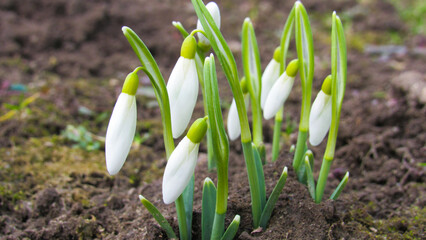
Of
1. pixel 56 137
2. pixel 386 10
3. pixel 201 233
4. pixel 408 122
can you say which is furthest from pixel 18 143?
pixel 386 10

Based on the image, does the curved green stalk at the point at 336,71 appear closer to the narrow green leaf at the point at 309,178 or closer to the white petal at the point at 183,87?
the narrow green leaf at the point at 309,178

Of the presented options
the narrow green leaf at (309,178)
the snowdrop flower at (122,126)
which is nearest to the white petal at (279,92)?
the narrow green leaf at (309,178)

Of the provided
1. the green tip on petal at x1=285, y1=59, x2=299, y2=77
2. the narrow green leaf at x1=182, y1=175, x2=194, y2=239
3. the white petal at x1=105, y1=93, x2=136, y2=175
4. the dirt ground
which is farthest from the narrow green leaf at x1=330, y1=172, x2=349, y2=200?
the white petal at x1=105, y1=93, x2=136, y2=175

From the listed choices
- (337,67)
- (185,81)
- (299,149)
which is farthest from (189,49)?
(299,149)

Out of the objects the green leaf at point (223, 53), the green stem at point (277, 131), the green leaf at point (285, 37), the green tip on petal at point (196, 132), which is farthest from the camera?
the green stem at point (277, 131)

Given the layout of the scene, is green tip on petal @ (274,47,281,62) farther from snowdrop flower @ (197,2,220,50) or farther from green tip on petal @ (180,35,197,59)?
green tip on petal @ (180,35,197,59)

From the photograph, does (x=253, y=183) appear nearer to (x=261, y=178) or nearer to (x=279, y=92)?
(x=261, y=178)
